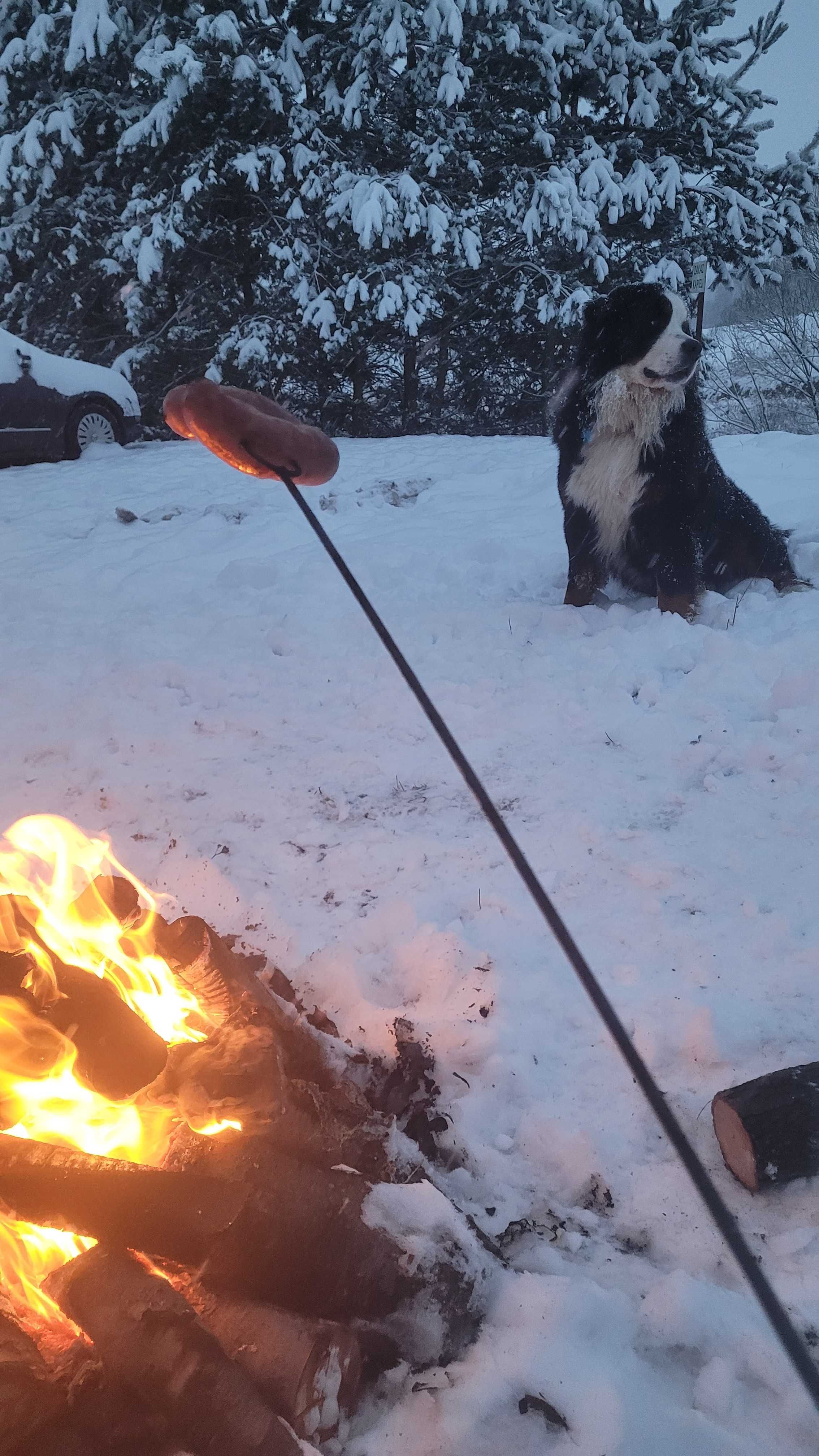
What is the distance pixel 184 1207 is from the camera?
47.6 inches

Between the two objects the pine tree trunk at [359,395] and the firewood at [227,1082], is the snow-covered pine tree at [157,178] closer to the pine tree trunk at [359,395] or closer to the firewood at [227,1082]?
the pine tree trunk at [359,395]

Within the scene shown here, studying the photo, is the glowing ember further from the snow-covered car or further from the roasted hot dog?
the snow-covered car

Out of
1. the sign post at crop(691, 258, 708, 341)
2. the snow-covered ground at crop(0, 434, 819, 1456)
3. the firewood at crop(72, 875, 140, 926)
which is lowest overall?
the snow-covered ground at crop(0, 434, 819, 1456)

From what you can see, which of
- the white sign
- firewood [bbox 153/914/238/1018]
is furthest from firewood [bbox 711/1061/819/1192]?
the white sign

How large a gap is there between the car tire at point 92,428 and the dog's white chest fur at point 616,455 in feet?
20.9

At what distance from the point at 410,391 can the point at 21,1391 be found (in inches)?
501

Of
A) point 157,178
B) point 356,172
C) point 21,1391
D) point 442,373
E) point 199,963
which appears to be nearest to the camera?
point 21,1391

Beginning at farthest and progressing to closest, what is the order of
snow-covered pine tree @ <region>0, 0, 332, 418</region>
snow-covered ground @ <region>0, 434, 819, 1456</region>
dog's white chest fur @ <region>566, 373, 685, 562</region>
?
snow-covered pine tree @ <region>0, 0, 332, 418</region> < dog's white chest fur @ <region>566, 373, 685, 562</region> < snow-covered ground @ <region>0, 434, 819, 1456</region>

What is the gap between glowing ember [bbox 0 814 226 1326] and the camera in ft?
4.48

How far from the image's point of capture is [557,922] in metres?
1.56

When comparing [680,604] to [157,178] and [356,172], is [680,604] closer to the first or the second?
[356,172]

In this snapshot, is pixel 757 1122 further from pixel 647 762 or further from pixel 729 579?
pixel 729 579

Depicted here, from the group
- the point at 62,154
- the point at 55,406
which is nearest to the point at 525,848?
the point at 55,406

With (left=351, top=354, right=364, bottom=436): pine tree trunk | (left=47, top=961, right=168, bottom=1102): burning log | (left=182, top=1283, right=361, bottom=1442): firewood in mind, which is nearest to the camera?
(left=182, top=1283, right=361, bottom=1442): firewood
